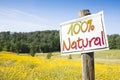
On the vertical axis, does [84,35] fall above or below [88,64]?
above

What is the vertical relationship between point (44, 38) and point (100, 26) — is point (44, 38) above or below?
above

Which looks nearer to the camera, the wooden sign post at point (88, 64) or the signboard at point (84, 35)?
the signboard at point (84, 35)

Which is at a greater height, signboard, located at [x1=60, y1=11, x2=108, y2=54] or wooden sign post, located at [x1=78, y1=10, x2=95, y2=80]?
signboard, located at [x1=60, y1=11, x2=108, y2=54]

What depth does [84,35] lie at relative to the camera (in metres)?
3.23

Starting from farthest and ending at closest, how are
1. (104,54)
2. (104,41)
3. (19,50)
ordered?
1. (19,50)
2. (104,54)
3. (104,41)

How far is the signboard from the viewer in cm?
303

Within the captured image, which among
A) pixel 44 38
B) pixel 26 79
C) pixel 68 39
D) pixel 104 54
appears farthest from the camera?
pixel 44 38

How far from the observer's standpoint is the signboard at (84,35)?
303cm

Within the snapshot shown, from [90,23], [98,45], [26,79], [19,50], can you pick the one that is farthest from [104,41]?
[19,50]

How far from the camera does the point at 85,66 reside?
328 centimetres

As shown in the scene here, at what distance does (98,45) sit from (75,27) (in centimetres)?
43

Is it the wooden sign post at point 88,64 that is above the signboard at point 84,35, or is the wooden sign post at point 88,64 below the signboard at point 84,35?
below

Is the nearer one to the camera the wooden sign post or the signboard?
the signboard

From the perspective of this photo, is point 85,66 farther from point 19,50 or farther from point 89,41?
point 19,50
